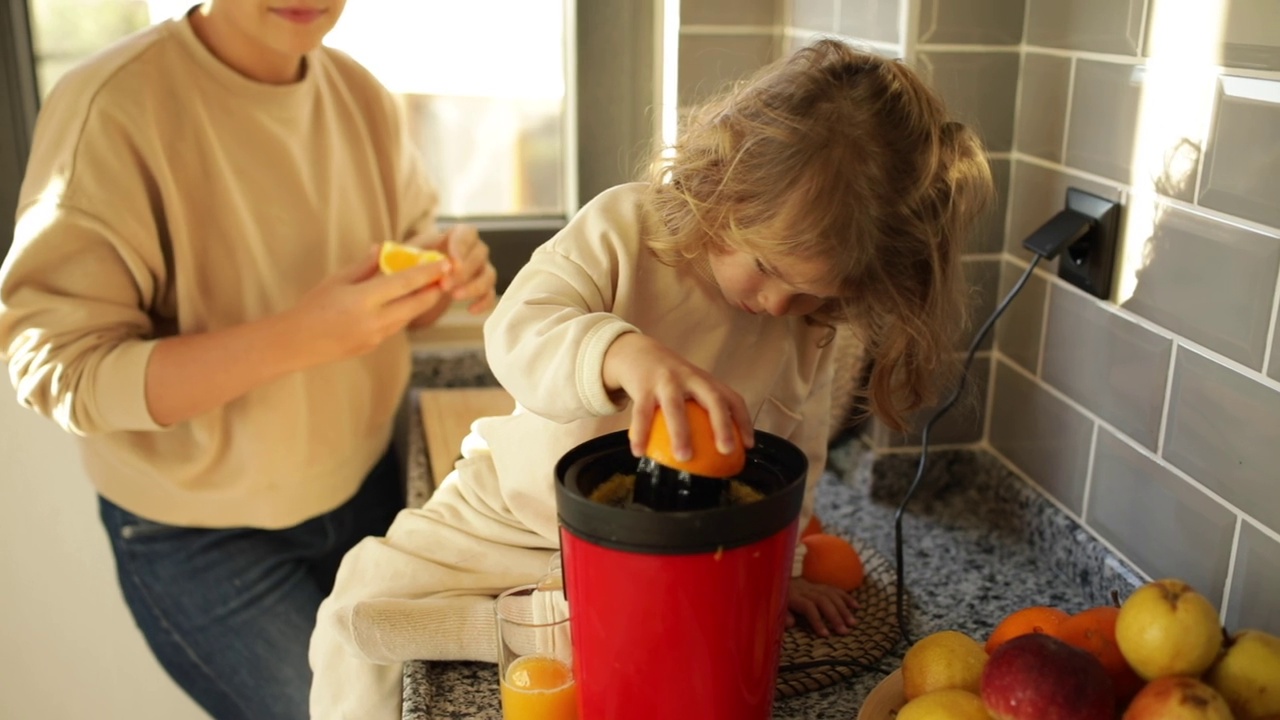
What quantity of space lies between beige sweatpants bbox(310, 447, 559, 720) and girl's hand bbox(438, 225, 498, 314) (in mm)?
343

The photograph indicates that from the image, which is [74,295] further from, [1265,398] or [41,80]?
[1265,398]

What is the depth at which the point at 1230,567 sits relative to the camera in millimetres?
872

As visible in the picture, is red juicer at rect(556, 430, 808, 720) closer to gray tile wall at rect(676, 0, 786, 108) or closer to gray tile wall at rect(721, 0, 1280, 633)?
gray tile wall at rect(721, 0, 1280, 633)

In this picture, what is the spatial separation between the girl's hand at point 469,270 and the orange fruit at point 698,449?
64 centimetres

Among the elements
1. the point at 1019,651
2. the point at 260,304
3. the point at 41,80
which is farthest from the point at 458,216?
the point at 1019,651

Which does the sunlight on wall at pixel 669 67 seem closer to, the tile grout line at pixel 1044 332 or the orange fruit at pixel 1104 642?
the tile grout line at pixel 1044 332

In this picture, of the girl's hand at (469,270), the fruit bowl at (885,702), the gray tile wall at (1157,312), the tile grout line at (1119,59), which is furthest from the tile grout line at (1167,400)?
the girl's hand at (469,270)

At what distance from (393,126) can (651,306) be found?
0.67m

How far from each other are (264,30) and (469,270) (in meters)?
0.32

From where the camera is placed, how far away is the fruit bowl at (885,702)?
0.77m

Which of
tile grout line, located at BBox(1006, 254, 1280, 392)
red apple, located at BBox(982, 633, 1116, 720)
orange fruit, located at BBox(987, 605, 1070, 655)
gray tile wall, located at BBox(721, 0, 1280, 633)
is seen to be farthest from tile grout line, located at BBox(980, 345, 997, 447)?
red apple, located at BBox(982, 633, 1116, 720)

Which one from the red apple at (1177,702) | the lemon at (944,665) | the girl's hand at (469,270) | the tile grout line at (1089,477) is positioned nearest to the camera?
the red apple at (1177,702)

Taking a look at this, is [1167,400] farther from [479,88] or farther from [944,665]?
[479,88]

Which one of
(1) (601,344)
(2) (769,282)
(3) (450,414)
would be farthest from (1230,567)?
(3) (450,414)
